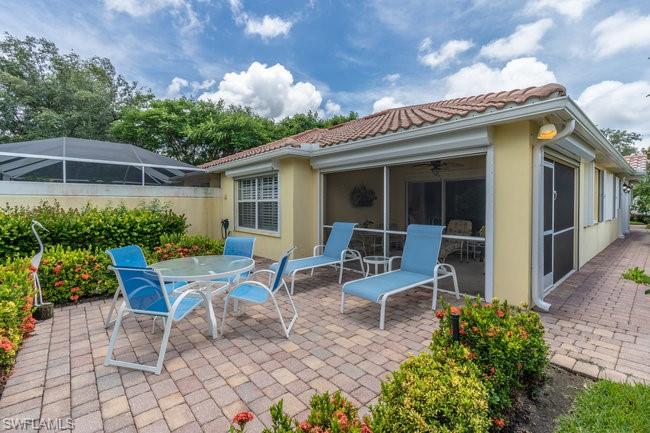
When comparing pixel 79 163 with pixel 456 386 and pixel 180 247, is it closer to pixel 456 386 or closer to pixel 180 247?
pixel 180 247

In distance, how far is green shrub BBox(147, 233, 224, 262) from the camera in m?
6.88

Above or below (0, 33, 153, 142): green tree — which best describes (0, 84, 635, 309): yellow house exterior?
below

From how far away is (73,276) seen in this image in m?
5.32

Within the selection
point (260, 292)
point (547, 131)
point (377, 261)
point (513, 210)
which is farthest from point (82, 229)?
point (547, 131)

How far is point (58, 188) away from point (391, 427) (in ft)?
34.2

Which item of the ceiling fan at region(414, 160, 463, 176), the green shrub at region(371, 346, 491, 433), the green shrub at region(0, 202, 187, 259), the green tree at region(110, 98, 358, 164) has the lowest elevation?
the green shrub at region(371, 346, 491, 433)

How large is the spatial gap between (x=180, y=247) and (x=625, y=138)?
51201 millimetres

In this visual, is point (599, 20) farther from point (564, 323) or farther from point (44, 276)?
point (44, 276)

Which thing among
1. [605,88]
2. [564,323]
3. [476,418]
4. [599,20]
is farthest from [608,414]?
[605,88]

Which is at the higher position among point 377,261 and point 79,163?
point 79,163

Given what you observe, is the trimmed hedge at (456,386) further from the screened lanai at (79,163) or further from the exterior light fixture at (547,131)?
the screened lanai at (79,163)

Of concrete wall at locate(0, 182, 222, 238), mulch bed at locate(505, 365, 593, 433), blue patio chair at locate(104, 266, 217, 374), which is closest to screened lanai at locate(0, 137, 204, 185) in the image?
concrete wall at locate(0, 182, 222, 238)

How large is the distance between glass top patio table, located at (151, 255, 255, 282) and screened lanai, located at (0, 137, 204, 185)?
25.3 ft

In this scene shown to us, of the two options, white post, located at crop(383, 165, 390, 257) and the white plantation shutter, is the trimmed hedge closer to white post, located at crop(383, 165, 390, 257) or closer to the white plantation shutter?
white post, located at crop(383, 165, 390, 257)
